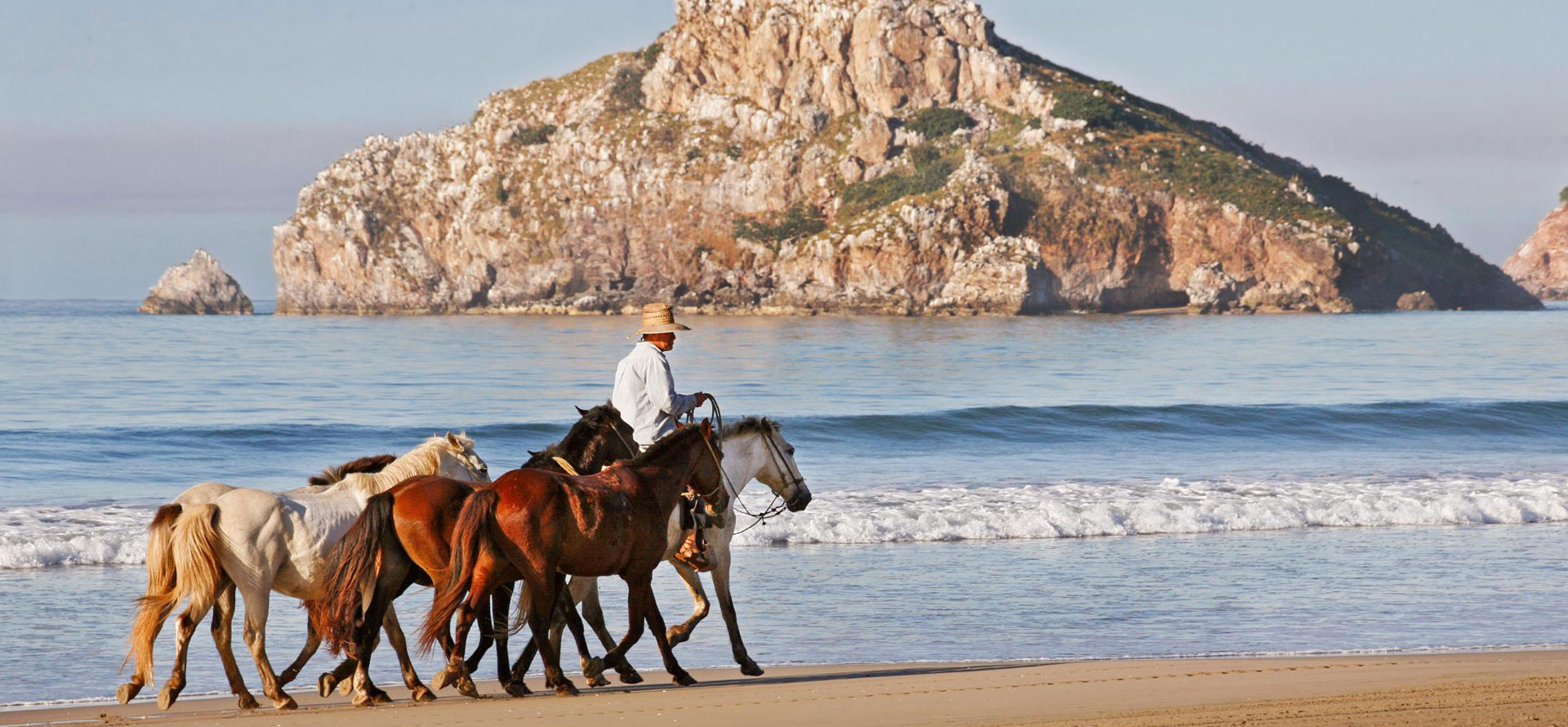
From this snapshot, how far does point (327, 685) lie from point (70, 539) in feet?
19.7

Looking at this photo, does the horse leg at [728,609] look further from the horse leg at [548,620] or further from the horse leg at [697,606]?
the horse leg at [548,620]

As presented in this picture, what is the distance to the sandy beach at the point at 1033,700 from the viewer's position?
5.61 m

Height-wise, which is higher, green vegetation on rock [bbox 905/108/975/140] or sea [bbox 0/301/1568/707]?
green vegetation on rock [bbox 905/108/975/140]

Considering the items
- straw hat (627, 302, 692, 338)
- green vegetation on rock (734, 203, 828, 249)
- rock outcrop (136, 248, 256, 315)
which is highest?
green vegetation on rock (734, 203, 828, 249)

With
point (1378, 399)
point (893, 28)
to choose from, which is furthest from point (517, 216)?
point (1378, 399)

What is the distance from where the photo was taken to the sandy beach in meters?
5.61

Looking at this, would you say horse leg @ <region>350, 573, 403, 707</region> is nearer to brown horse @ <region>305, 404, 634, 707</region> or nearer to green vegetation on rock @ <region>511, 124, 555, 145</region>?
brown horse @ <region>305, 404, 634, 707</region>

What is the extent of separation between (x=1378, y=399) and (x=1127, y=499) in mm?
15929

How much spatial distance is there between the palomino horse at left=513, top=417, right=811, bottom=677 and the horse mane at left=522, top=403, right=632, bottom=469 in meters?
0.58

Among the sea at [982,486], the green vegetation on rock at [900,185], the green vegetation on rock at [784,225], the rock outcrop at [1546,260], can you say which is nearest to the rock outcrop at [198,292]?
the green vegetation on rock at [784,225]

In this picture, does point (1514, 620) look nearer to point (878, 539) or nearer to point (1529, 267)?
point (878, 539)

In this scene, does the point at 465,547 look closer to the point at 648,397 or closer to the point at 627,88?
the point at 648,397

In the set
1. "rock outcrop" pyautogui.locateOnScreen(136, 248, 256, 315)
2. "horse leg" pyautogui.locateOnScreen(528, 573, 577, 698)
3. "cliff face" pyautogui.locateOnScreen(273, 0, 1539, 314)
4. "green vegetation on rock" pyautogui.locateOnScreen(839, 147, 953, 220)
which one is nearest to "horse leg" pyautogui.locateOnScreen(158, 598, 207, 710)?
"horse leg" pyautogui.locateOnScreen(528, 573, 577, 698)

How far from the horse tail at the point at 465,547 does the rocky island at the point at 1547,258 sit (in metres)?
200
